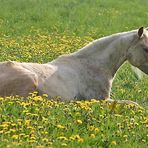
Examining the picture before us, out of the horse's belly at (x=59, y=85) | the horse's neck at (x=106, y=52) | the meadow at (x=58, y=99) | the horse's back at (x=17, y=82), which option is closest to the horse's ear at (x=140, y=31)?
the horse's neck at (x=106, y=52)

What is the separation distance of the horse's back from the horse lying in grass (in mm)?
29

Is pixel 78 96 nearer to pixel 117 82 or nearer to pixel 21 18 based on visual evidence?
pixel 117 82

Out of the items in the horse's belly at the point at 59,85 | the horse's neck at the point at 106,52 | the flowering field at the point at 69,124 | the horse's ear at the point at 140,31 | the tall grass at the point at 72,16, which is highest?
the horse's ear at the point at 140,31

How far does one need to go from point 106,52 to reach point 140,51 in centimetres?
71

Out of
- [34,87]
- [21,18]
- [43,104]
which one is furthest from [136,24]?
[43,104]

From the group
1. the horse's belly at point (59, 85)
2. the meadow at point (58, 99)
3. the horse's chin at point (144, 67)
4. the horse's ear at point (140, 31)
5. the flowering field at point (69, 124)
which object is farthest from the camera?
the horse's chin at point (144, 67)

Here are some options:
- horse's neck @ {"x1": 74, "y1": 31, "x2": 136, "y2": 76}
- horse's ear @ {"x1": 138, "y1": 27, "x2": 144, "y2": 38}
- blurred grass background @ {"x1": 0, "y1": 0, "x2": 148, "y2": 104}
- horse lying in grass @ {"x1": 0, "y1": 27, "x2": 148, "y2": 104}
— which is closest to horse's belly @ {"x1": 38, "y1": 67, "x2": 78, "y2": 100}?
horse lying in grass @ {"x1": 0, "y1": 27, "x2": 148, "y2": 104}

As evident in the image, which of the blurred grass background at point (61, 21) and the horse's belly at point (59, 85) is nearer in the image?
the horse's belly at point (59, 85)

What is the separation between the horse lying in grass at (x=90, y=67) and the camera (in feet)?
34.7

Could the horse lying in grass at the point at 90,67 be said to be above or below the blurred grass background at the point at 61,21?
above

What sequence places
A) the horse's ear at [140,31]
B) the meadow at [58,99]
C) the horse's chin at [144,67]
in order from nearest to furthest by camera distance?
1. the meadow at [58,99]
2. the horse's ear at [140,31]
3. the horse's chin at [144,67]

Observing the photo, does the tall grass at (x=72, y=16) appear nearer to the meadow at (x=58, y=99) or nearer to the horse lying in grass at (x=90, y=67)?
the meadow at (x=58, y=99)

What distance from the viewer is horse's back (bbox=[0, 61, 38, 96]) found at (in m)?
10.2

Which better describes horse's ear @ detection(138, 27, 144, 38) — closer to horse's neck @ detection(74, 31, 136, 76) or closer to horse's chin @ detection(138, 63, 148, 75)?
horse's neck @ detection(74, 31, 136, 76)
